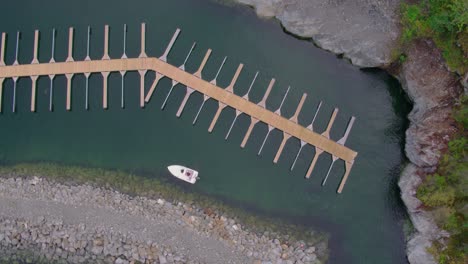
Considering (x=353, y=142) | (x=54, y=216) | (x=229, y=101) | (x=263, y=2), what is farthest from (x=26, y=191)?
(x=353, y=142)

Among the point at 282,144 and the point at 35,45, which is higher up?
the point at 282,144

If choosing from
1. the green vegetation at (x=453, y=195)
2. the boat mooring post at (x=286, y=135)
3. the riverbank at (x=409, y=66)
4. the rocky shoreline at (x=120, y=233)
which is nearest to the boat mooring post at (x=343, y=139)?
the boat mooring post at (x=286, y=135)

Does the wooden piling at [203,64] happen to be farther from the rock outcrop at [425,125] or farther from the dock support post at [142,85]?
the rock outcrop at [425,125]

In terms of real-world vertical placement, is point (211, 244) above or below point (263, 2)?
below

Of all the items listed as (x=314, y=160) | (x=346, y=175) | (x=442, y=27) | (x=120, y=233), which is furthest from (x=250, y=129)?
(x=442, y=27)

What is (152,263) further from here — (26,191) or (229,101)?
(229,101)

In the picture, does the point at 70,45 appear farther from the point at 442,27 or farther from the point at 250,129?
the point at 442,27

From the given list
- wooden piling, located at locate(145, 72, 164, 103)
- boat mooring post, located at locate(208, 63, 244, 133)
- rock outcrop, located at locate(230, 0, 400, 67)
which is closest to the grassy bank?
boat mooring post, located at locate(208, 63, 244, 133)
